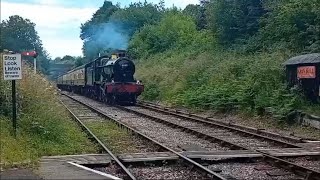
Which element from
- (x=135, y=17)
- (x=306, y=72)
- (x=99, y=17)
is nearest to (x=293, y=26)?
(x=306, y=72)

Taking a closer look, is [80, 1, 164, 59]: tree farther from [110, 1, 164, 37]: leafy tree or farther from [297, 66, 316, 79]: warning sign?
[297, 66, 316, 79]: warning sign

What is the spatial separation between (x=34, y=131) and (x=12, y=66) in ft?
5.94

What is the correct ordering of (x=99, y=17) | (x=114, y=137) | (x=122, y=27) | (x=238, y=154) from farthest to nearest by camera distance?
(x=99, y=17) < (x=122, y=27) < (x=114, y=137) < (x=238, y=154)

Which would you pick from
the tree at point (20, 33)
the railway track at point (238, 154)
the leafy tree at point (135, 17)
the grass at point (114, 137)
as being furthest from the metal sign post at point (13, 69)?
the tree at point (20, 33)

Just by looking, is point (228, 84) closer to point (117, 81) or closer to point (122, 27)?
point (117, 81)

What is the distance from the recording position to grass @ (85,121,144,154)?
13.1m

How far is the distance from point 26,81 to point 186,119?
308 inches

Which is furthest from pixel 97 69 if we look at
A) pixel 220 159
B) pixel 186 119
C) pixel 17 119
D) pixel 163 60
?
pixel 220 159

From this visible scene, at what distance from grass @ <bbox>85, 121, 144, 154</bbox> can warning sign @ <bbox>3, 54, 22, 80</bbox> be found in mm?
2938

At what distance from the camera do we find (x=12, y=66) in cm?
1198

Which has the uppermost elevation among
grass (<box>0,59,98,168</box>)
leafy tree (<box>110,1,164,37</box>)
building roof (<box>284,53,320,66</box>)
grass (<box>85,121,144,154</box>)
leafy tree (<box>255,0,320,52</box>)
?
leafy tree (<box>110,1,164,37</box>)

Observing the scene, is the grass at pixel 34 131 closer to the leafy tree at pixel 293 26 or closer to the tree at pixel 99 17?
the leafy tree at pixel 293 26

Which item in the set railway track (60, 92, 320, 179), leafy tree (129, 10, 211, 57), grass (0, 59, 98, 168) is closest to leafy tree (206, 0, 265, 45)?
leafy tree (129, 10, 211, 57)

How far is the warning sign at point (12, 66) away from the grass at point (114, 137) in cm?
294
